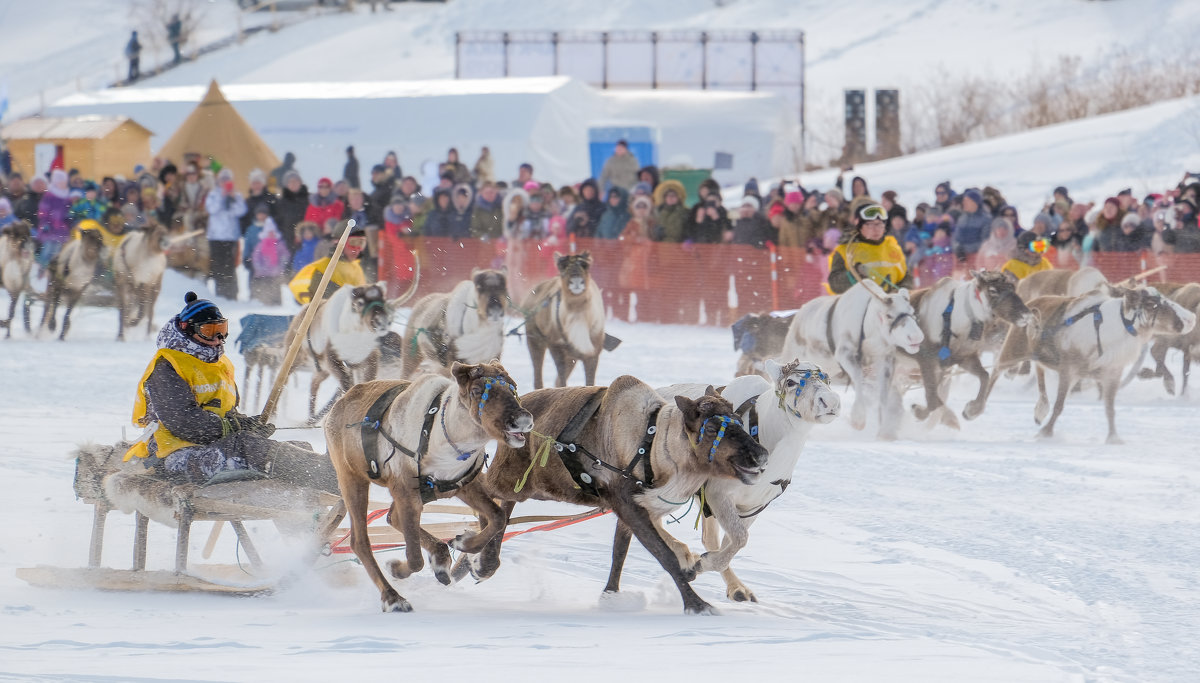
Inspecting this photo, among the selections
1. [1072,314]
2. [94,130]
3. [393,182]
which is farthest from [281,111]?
[1072,314]

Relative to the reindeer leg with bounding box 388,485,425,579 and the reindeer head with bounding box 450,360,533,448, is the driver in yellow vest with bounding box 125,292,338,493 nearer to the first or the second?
the reindeer leg with bounding box 388,485,425,579

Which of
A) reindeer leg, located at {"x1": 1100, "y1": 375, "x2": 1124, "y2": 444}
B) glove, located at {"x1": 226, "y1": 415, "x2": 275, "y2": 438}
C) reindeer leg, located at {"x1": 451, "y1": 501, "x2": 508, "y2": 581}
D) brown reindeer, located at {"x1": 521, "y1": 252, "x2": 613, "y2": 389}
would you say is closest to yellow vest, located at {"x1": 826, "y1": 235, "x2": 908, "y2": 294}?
reindeer leg, located at {"x1": 1100, "y1": 375, "x2": 1124, "y2": 444}

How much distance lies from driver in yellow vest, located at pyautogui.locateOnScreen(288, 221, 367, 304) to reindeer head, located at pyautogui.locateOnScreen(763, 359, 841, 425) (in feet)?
15.1

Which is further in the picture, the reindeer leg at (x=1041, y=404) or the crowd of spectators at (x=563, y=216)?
the crowd of spectators at (x=563, y=216)

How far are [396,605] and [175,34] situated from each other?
45.9 meters

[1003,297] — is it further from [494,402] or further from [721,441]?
[494,402]

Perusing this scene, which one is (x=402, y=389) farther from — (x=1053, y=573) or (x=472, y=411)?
(x=1053, y=573)

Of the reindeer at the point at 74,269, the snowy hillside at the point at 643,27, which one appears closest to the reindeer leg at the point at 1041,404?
the reindeer at the point at 74,269

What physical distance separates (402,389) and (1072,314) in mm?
6553

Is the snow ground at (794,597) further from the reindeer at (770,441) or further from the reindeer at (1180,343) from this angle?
the reindeer at (1180,343)

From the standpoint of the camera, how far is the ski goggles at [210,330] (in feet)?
20.6

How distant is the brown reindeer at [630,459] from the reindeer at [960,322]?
17.7ft

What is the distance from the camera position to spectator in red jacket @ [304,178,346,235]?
17.3 m

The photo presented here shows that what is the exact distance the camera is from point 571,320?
11422mm
